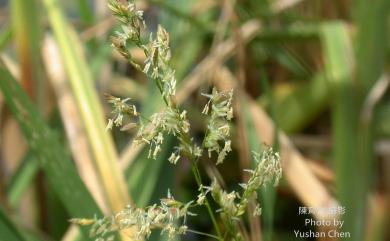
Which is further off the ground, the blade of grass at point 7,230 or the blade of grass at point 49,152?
the blade of grass at point 49,152

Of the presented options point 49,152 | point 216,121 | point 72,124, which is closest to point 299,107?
point 72,124

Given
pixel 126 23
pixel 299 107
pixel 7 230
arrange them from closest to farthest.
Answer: pixel 126 23 → pixel 7 230 → pixel 299 107

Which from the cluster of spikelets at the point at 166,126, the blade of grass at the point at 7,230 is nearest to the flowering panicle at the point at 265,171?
the cluster of spikelets at the point at 166,126

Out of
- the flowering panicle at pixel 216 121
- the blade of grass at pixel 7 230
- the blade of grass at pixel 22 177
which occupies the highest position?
the flowering panicle at pixel 216 121

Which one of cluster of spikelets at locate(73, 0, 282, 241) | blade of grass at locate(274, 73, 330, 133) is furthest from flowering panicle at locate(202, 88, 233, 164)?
blade of grass at locate(274, 73, 330, 133)

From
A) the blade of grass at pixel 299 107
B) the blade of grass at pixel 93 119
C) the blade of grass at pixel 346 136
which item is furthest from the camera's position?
the blade of grass at pixel 299 107

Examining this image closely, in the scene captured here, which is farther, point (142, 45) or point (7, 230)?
point (7, 230)

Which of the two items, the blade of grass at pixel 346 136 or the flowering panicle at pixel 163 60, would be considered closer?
the flowering panicle at pixel 163 60

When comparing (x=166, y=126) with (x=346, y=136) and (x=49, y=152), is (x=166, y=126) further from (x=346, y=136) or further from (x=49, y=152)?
(x=346, y=136)

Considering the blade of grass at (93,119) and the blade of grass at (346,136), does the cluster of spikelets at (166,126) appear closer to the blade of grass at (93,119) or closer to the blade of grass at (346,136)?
the blade of grass at (93,119)
